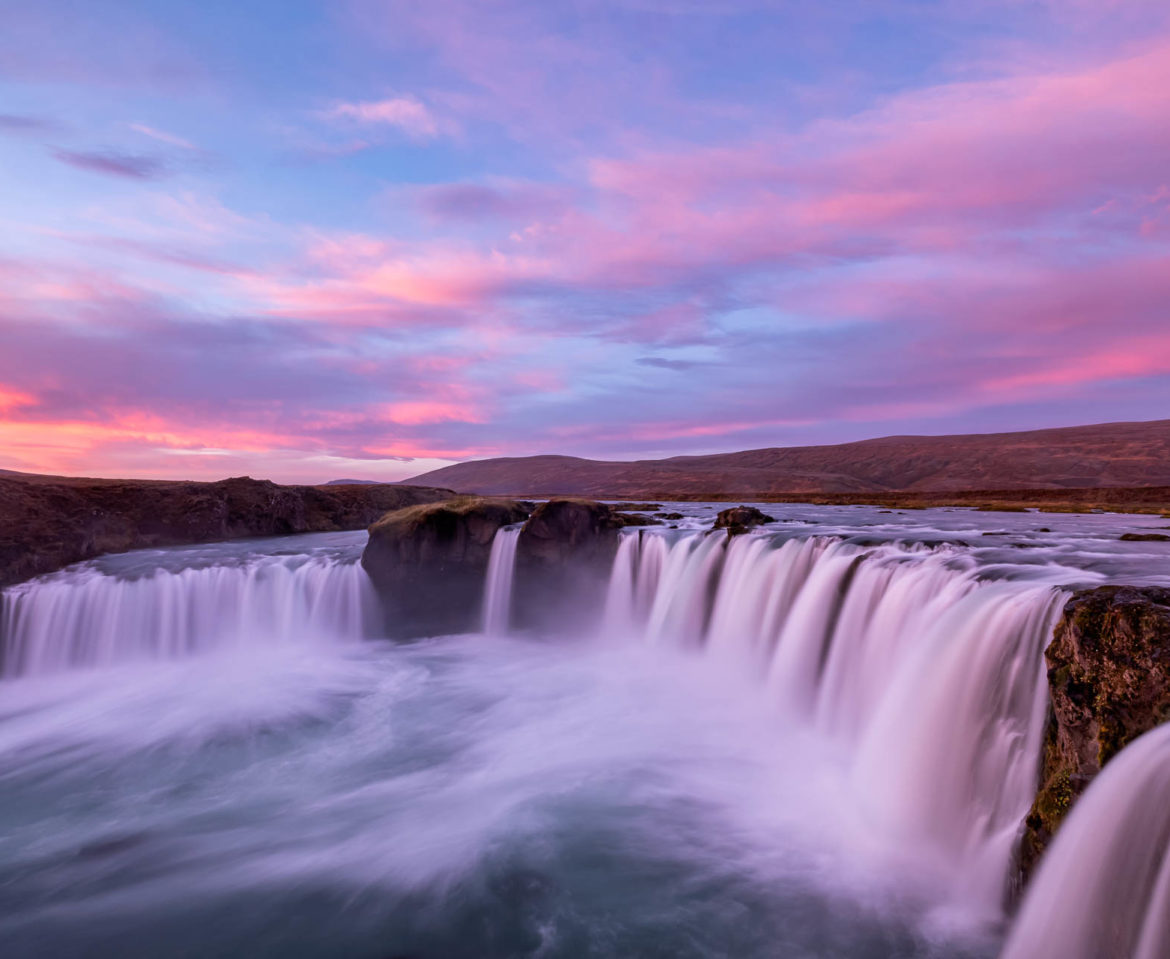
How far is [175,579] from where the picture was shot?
822 inches

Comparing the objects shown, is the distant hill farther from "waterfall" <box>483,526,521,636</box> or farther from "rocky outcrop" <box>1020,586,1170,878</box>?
"rocky outcrop" <box>1020,586,1170,878</box>

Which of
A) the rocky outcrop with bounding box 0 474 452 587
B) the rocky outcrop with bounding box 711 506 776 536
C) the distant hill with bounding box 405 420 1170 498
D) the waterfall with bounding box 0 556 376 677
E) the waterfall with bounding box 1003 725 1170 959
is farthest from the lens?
the distant hill with bounding box 405 420 1170 498

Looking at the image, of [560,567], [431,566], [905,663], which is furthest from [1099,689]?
[431,566]

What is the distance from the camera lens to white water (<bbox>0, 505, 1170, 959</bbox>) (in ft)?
23.4

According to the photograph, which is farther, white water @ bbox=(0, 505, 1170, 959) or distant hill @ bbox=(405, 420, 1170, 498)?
distant hill @ bbox=(405, 420, 1170, 498)

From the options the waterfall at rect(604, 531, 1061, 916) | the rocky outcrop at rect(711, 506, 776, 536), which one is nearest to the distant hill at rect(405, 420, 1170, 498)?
the rocky outcrop at rect(711, 506, 776, 536)

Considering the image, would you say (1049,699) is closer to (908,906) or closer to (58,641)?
(908,906)

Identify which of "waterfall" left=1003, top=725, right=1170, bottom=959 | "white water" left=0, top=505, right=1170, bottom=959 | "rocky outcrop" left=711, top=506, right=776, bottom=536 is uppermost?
"rocky outcrop" left=711, top=506, right=776, bottom=536

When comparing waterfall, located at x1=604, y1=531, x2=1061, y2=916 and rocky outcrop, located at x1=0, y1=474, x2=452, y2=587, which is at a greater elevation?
rocky outcrop, located at x1=0, y1=474, x2=452, y2=587

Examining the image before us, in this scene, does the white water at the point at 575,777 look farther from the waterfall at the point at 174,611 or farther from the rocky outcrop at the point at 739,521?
the rocky outcrop at the point at 739,521

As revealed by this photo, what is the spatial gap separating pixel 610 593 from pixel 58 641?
16760 mm

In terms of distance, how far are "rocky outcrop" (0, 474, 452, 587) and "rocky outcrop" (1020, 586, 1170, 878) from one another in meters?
25.9

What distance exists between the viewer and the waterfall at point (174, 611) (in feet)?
61.4

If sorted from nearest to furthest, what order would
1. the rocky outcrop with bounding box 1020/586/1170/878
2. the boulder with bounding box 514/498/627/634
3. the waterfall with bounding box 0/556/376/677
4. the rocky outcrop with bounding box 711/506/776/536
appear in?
the rocky outcrop with bounding box 1020/586/1170/878 → the waterfall with bounding box 0/556/376/677 → the rocky outcrop with bounding box 711/506/776/536 → the boulder with bounding box 514/498/627/634
